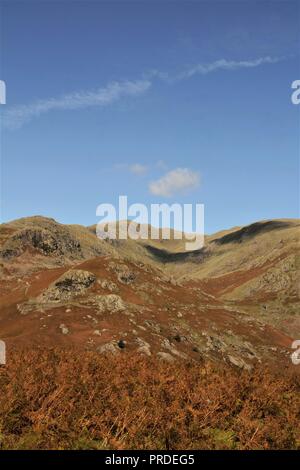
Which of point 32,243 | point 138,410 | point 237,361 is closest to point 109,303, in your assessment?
point 237,361

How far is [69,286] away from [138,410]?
41014 millimetres

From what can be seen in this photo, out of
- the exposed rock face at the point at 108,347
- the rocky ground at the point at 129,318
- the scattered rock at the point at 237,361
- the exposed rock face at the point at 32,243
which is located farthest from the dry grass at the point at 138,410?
the exposed rock face at the point at 32,243

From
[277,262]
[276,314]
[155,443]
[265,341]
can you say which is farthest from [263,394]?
[277,262]

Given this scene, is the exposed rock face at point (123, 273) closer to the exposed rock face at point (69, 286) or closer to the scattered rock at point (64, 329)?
the exposed rock face at point (69, 286)

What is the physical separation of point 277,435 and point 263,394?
2.43 meters

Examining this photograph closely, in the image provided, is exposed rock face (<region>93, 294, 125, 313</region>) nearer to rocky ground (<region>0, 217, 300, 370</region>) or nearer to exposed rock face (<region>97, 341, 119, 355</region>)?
rocky ground (<region>0, 217, 300, 370</region>)

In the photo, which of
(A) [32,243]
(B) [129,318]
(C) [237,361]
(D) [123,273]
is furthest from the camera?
(A) [32,243]

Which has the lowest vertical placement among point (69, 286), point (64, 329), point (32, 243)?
point (64, 329)

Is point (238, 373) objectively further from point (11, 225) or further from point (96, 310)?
point (11, 225)

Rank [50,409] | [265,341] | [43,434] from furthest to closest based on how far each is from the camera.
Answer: [265,341] < [50,409] < [43,434]

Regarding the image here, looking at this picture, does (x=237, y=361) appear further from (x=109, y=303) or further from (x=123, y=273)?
(x=123, y=273)

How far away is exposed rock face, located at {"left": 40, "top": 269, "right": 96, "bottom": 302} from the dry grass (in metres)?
35.7

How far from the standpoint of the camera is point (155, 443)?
967cm

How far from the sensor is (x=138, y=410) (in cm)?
1063
